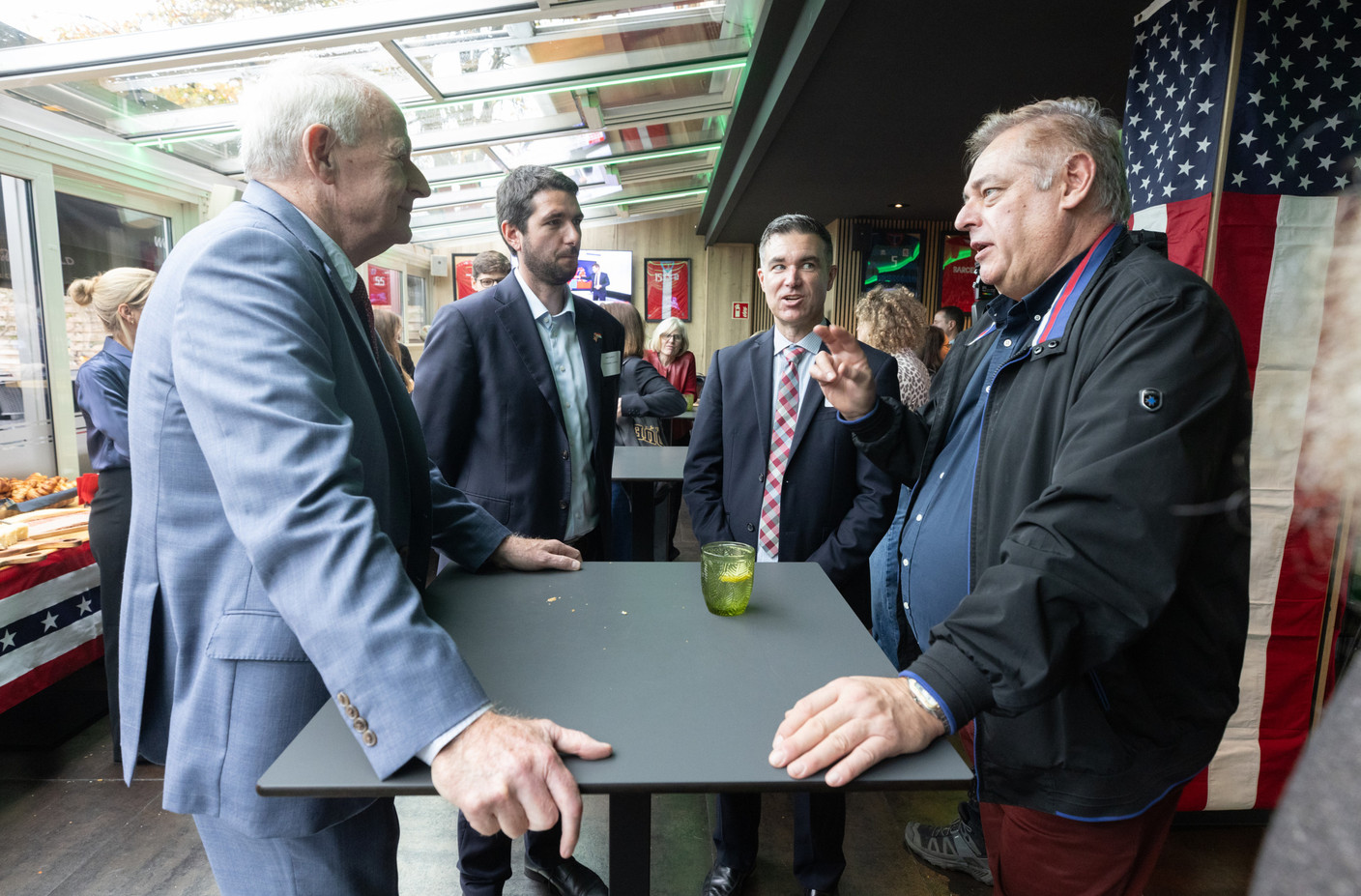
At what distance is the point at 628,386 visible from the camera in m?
3.84

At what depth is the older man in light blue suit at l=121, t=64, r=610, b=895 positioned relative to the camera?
2.32 feet

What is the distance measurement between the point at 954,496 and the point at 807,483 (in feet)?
2.05

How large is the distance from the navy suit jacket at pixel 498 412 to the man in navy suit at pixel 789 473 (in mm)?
412

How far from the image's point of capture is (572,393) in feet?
6.87

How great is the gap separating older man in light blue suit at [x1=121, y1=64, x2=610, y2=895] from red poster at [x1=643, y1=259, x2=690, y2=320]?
10263 mm

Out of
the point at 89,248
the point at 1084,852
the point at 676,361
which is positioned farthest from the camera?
the point at 676,361

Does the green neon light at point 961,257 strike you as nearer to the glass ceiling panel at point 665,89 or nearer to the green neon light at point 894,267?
the green neon light at point 894,267

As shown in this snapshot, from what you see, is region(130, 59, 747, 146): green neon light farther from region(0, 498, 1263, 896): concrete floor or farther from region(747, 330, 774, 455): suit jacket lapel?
region(0, 498, 1263, 896): concrete floor

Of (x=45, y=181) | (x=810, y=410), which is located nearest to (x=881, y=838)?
(x=810, y=410)

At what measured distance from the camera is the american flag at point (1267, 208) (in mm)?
1770

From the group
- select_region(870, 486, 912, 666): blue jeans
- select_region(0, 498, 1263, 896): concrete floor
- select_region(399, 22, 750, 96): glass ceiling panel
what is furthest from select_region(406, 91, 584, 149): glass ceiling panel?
select_region(870, 486, 912, 666): blue jeans

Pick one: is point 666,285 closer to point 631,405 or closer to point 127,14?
point 631,405

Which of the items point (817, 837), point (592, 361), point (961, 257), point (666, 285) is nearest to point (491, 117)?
point (592, 361)

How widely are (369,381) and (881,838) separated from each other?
6.44 ft
